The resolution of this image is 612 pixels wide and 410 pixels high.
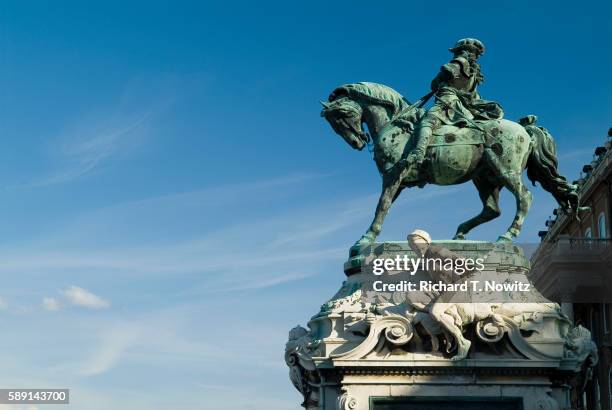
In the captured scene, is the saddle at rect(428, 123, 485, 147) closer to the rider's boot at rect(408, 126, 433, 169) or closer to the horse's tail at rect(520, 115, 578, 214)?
the rider's boot at rect(408, 126, 433, 169)

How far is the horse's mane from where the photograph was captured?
19938 mm

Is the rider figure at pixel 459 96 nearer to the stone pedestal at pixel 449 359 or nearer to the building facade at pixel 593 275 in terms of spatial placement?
the stone pedestal at pixel 449 359

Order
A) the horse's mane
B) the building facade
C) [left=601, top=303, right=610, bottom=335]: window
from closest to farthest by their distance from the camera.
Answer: the horse's mane
the building facade
[left=601, top=303, right=610, bottom=335]: window

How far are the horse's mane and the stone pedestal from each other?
4299 mm

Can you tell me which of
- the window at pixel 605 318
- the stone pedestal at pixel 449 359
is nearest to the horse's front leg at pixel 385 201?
the stone pedestal at pixel 449 359

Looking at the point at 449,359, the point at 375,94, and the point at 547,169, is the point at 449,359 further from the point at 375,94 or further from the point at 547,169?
the point at 375,94

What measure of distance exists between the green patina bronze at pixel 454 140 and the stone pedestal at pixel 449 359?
203 centimetres

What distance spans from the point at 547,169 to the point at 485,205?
130 centimetres

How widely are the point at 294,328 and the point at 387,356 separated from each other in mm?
2140

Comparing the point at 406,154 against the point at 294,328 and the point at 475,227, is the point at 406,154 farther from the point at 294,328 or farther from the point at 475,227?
the point at 294,328

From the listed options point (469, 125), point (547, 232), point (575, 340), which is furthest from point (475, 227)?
point (547, 232)

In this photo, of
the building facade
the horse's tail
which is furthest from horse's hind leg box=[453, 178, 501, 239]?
the building facade

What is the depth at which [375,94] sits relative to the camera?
20.0 meters

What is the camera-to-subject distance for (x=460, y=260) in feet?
58.2
